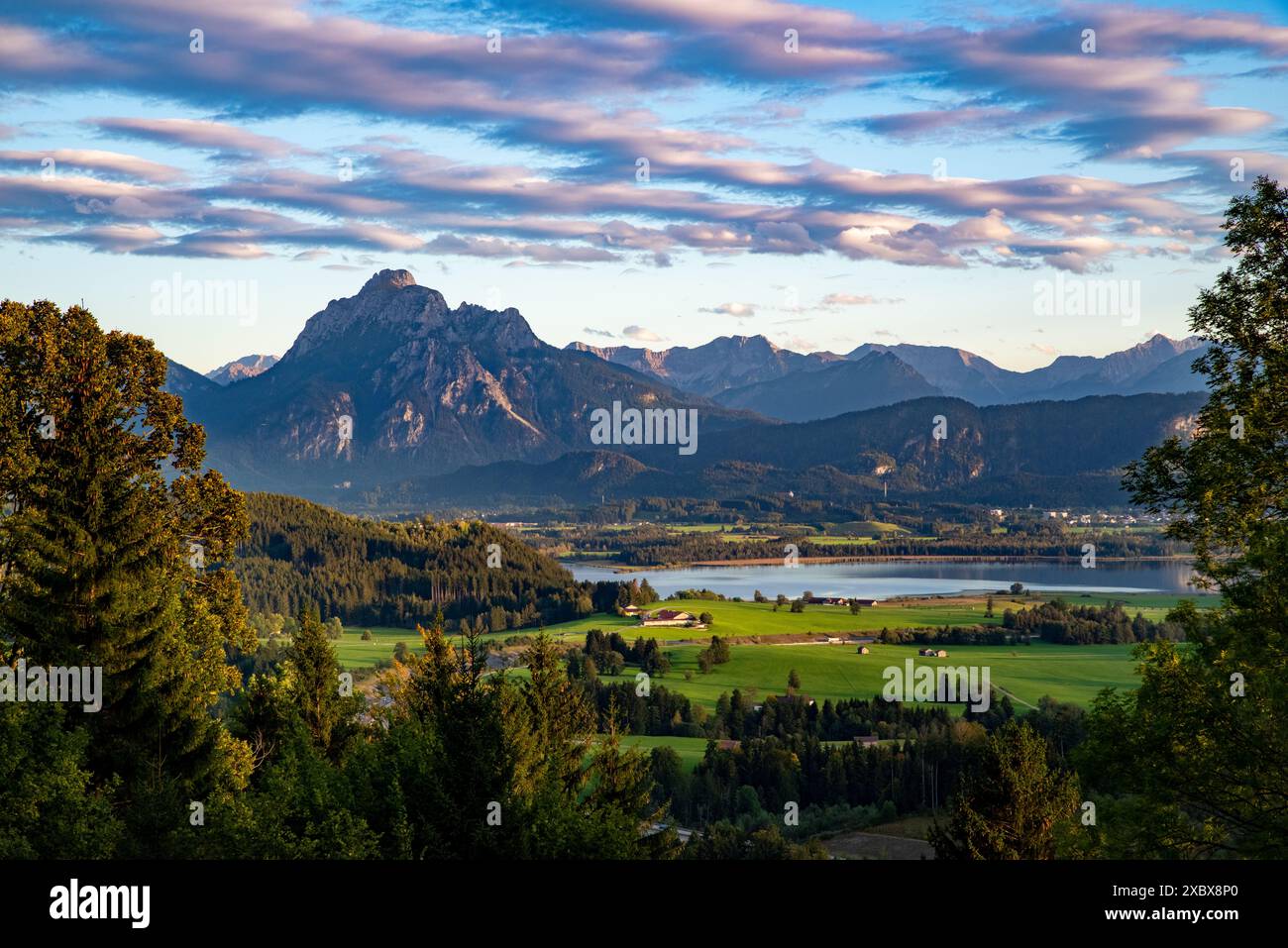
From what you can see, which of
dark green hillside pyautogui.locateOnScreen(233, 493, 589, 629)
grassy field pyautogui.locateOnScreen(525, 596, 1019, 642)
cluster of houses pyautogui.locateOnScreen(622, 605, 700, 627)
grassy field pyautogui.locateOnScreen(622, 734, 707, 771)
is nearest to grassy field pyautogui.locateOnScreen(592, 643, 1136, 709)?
grassy field pyautogui.locateOnScreen(622, 734, 707, 771)

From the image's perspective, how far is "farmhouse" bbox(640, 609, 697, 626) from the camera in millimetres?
141625

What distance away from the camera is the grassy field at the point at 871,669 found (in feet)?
334

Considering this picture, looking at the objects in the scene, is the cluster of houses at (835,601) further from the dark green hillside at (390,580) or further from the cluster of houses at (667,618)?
the dark green hillside at (390,580)

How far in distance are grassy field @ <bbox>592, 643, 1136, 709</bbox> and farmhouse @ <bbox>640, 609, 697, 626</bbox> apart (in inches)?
652

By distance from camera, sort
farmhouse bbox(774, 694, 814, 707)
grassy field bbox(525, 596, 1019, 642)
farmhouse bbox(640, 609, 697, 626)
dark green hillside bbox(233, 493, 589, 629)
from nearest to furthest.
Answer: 1. farmhouse bbox(774, 694, 814, 707)
2. grassy field bbox(525, 596, 1019, 642)
3. farmhouse bbox(640, 609, 697, 626)
4. dark green hillside bbox(233, 493, 589, 629)

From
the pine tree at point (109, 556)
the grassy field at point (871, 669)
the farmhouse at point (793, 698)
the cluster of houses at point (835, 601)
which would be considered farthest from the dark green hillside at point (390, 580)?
the pine tree at point (109, 556)

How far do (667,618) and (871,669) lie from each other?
3736 cm

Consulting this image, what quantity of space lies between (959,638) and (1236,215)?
117619 millimetres

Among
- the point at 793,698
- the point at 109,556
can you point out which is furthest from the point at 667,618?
the point at 109,556

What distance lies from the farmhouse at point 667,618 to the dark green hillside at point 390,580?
61.8 ft

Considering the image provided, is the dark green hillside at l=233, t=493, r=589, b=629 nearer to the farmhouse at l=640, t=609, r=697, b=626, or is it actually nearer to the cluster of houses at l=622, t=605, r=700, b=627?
the cluster of houses at l=622, t=605, r=700, b=627

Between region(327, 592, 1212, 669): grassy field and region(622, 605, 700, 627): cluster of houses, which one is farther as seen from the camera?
region(622, 605, 700, 627): cluster of houses

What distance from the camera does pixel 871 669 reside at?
111 metres
